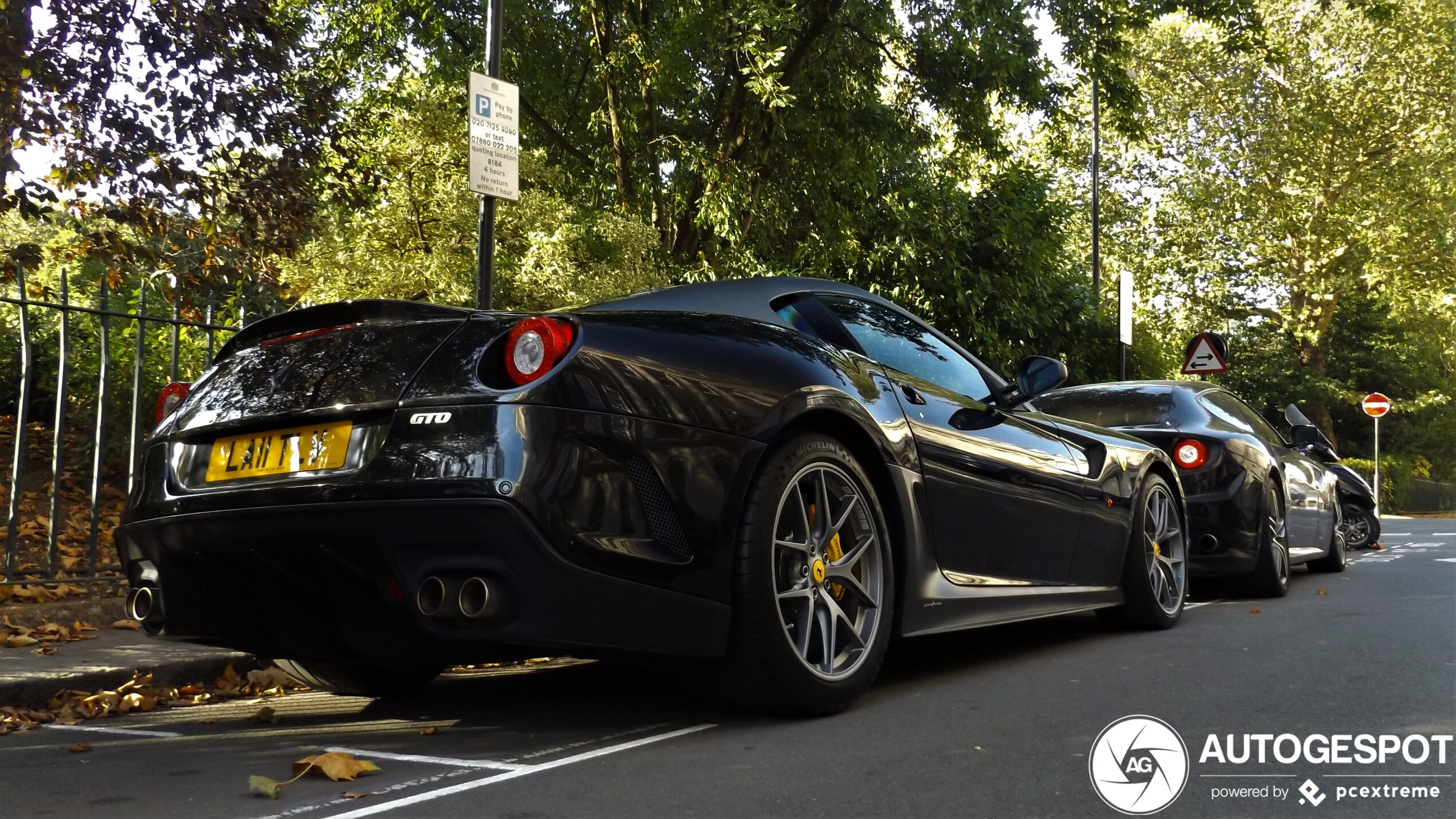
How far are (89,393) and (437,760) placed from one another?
22.0ft

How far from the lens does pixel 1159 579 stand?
6324 millimetres

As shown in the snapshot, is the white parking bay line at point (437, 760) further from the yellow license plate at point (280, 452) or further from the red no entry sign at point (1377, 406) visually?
the red no entry sign at point (1377, 406)

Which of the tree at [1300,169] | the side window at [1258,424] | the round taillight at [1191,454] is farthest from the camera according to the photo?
the tree at [1300,169]

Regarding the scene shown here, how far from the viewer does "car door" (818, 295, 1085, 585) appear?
181 inches

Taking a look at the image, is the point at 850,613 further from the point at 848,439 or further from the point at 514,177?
the point at 514,177

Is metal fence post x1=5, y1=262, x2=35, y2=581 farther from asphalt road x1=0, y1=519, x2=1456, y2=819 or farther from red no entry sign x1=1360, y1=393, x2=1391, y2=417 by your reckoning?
red no entry sign x1=1360, y1=393, x2=1391, y2=417

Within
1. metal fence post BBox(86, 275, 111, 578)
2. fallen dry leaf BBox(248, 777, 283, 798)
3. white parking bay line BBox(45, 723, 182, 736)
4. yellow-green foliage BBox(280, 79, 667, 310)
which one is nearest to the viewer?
fallen dry leaf BBox(248, 777, 283, 798)

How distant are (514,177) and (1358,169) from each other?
33349mm

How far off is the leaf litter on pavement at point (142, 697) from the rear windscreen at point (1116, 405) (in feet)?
15.5

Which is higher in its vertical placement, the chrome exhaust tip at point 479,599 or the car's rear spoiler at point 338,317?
the car's rear spoiler at point 338,317

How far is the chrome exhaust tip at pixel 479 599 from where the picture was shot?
10.6 feet

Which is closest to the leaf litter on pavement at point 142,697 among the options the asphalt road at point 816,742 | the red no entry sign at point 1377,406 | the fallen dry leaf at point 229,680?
the fallen dry leaf at point 229,680

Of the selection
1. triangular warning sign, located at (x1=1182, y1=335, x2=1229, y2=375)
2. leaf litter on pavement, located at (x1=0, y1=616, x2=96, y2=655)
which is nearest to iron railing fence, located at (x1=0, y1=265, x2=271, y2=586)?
leaf litter on pavement, located at (x1=0, y1=616, x2=96, y2=655)

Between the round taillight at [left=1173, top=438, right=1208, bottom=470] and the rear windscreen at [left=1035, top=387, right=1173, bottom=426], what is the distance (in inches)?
7.6
